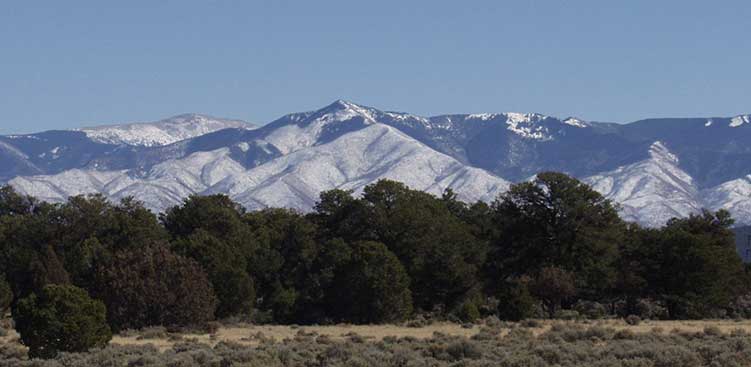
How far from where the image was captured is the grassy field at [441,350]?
142 feet

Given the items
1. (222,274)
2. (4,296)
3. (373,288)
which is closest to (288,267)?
(222,274)

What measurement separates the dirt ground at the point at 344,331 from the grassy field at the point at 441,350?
181 mm

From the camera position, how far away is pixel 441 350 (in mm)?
47750

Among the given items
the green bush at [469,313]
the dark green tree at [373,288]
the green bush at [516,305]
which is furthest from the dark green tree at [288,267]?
the green bush at [516,305]

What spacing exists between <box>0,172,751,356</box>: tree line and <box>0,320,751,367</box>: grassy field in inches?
638

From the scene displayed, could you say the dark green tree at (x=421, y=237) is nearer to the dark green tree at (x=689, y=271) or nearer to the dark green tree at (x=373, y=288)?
the dark green tree at (x=373, y=288)

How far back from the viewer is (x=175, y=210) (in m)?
97.8

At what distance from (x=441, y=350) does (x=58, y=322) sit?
1343 centimetres

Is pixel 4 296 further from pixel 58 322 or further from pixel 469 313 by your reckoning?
pixel 58 322

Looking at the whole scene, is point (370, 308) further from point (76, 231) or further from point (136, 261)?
point (76, 231)

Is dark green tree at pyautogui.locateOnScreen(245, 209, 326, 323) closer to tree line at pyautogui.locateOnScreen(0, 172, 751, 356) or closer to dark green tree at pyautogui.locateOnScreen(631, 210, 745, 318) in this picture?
tree line at pyautogui.locateOnScreen(0, 172, 751, 356)

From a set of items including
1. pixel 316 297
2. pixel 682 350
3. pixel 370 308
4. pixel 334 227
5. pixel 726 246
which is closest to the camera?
pixel 682 350

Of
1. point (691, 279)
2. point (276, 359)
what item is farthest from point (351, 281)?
point (276, 359)

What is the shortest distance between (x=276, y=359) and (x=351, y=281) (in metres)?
35.0
